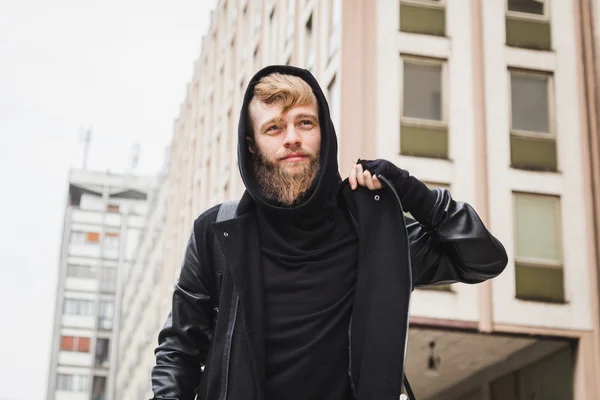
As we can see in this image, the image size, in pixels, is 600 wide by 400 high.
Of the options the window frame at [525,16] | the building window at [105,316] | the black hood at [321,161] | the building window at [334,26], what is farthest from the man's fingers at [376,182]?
the building window at [105,316]

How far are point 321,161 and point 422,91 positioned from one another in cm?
1809

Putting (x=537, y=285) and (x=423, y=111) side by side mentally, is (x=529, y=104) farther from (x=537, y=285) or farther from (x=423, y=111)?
(x=537, y=285)

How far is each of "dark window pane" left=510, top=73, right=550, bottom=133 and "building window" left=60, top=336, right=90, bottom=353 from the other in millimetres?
75476

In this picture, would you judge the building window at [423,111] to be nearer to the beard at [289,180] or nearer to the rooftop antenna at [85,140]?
the beard at [289,180]

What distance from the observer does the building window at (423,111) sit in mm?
20797

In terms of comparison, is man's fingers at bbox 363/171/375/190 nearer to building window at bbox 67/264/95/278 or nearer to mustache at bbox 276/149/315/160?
mustache at bbox 276/149/315/160

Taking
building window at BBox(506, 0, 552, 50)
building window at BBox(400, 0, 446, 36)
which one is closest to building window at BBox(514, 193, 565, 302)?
building window at BBox(506, 0, 552, 50)

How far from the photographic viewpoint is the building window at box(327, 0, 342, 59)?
22.0 metres

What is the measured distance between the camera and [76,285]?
310 feet

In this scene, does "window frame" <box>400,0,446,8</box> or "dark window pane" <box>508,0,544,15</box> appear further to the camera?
"dark window pane" <box>508,0,544,15</box>

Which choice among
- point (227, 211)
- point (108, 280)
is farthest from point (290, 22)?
point (108, 280)

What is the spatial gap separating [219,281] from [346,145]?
17.4 meters

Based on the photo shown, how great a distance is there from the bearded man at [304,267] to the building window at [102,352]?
298 ft

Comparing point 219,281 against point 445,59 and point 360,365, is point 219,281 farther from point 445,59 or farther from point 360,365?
point 445,59
